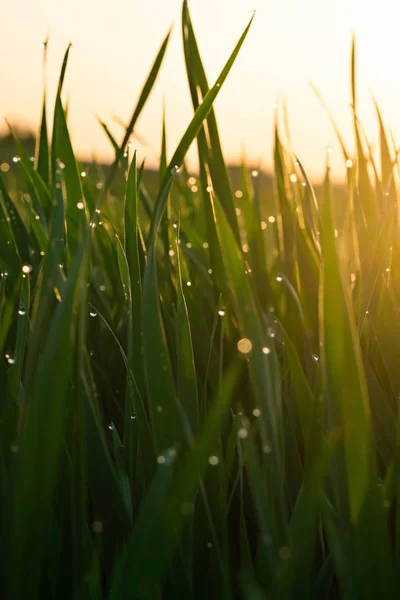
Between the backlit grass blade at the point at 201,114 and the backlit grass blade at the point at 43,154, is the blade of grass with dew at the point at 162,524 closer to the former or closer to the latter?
the backlit grass blade at the point at 201,114

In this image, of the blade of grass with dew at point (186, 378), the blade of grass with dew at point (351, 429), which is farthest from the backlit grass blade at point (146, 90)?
the blade of grass with dew at point (351, 429)

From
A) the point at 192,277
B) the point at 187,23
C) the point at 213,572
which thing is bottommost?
the point at 213,572

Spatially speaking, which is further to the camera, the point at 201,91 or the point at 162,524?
the point at 201,91

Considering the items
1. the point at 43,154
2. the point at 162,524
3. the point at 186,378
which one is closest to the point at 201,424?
the point at 186,378

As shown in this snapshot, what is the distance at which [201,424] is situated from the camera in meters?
0.45

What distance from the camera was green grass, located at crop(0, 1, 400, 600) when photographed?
0.30 meters

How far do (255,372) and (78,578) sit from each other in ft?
0.47

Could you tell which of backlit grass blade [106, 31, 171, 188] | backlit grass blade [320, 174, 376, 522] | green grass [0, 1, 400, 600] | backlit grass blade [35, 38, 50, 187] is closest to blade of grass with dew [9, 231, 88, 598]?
green grass [0, 1, 400, 600]

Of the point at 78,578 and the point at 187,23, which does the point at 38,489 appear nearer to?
the point at 78,578

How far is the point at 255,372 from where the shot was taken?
346 mm

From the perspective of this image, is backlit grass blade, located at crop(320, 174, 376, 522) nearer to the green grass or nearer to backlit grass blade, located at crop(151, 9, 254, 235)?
the green grass

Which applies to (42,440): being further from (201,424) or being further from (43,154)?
(43,154)

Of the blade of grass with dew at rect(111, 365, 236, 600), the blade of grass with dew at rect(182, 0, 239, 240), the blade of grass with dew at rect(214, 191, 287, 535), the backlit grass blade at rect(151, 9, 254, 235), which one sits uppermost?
the blade of grass with dew at rect(182, 0, 239, 240)

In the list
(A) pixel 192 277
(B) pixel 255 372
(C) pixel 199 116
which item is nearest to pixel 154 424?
(B) pixel 255 372
